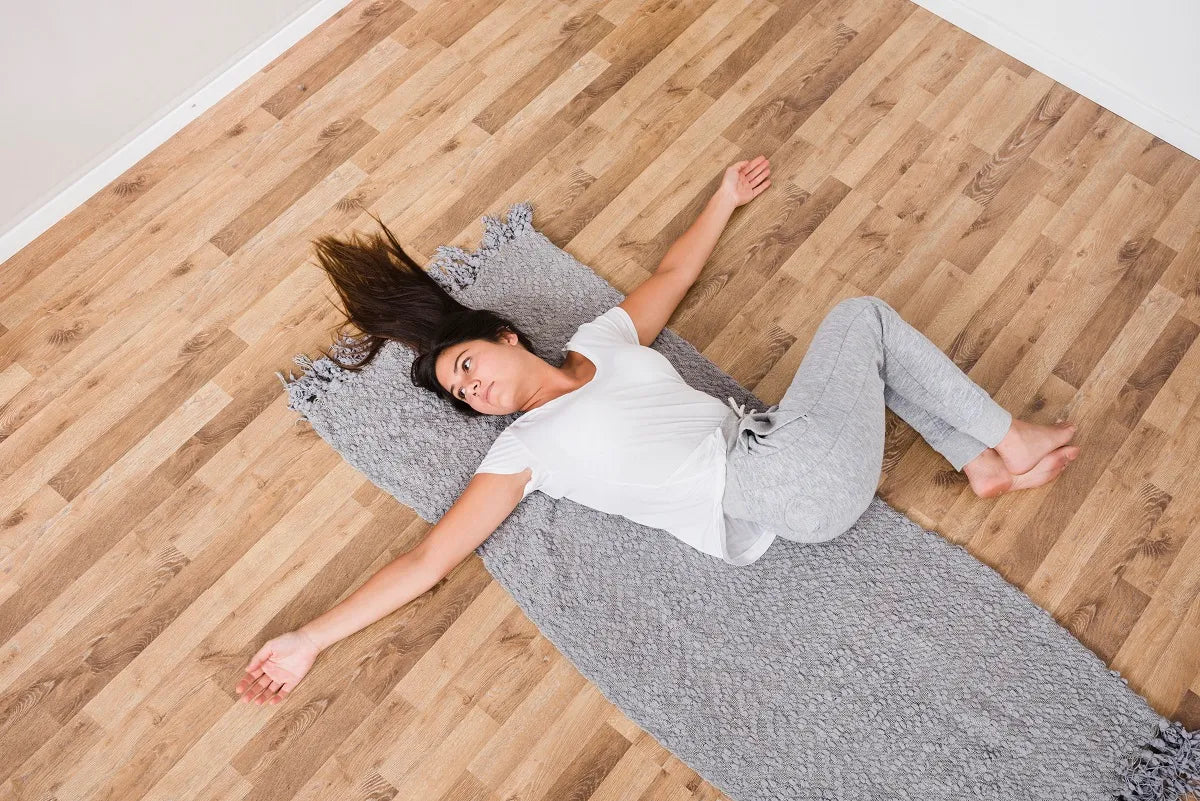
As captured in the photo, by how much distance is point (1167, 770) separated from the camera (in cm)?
164

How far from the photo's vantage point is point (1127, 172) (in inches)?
88.7

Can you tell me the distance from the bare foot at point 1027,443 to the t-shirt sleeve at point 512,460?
2.97 ft

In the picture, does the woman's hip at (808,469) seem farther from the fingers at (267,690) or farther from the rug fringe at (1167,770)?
the fingers at (267,690)

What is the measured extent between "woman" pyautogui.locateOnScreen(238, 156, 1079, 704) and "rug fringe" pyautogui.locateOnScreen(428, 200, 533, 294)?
26 centimetres

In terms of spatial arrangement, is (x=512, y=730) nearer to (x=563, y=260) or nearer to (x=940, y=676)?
(x=940, y=676)

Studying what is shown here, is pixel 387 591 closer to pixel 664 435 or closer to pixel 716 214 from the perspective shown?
pixel 664 435

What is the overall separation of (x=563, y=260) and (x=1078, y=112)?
1.36 meters

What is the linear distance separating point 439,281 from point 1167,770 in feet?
5.71

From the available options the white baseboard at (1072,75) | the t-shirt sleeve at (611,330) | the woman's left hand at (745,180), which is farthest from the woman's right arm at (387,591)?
the white baseboard at (1072,75)

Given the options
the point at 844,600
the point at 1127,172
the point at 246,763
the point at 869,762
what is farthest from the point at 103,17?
the point at 1127,172

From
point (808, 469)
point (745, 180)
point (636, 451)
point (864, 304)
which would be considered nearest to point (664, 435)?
point (636, 451)

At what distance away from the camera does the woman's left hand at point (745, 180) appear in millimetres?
2174

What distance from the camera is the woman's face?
5.58ft

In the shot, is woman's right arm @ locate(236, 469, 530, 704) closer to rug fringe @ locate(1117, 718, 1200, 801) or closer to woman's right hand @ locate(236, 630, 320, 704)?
woman's right hand @ locate(236, 630, 320, 704)
